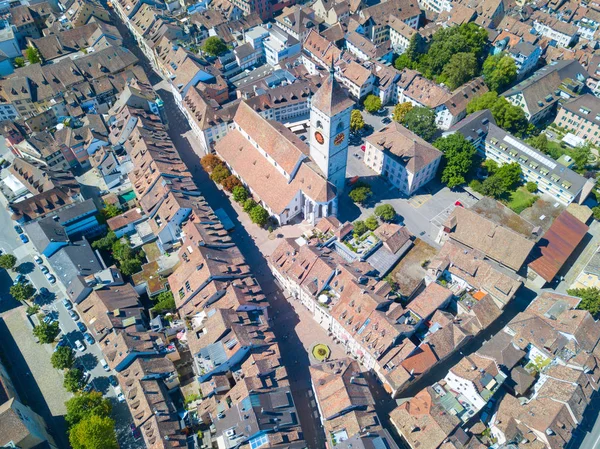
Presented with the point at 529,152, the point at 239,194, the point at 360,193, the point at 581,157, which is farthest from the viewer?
the point at 581,157

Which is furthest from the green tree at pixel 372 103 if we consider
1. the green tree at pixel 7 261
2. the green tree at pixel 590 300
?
the green tree at pixel 7 261

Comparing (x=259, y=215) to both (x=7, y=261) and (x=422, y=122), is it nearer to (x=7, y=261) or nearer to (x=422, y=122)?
(x=422, y=122)

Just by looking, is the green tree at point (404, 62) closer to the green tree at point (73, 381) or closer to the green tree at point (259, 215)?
the green tree at point (259, 215)

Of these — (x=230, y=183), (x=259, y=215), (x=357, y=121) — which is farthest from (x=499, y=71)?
(x=230, y=183)

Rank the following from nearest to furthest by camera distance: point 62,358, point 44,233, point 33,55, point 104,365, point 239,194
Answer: point 62,358 < point 104,365 < point 44,233 < point 239,194 < point 33,55

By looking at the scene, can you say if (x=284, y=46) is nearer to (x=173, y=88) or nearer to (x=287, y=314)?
(x=173, y=88)

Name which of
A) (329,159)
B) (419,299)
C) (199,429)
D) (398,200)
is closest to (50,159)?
(329,159)
